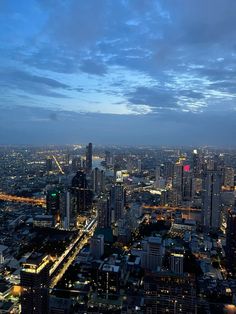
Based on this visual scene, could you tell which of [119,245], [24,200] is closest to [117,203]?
[119,245]

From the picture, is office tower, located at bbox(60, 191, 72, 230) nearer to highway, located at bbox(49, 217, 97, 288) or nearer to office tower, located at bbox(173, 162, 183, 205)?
highway, located at bbox(49, 217, 97, 288)

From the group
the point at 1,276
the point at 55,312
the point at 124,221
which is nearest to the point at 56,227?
the point at 124,221

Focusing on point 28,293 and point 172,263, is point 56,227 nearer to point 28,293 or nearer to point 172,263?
point 172,263

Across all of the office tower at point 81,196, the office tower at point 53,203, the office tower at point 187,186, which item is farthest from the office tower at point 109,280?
the office tower at point 187,186

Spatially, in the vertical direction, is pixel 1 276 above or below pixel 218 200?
below

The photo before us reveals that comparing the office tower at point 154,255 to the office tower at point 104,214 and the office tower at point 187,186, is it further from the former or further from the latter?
the office tower at point 187,186

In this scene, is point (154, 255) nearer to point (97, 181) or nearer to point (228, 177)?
point (97, 181)
